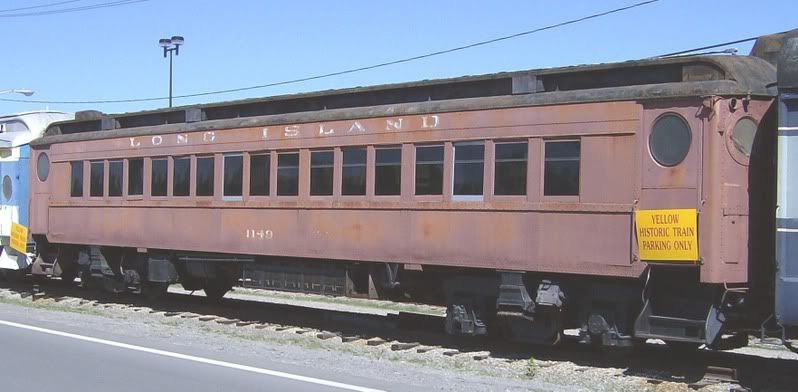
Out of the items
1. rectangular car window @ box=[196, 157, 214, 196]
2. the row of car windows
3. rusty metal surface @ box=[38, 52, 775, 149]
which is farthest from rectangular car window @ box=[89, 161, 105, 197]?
rectangular car window @ box=[196, 157, 214, 196]

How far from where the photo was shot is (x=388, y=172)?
11.8 m

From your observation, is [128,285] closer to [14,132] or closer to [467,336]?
[14,132]

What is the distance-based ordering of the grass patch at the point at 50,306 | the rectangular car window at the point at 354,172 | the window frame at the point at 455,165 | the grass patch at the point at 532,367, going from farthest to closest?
the grass patch at the point at 50,306, the rectangular car window at the point at 354,172, the window frame at the point at 455,165, the grass patch at the point at 532,367

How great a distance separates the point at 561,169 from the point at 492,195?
0.95 metres

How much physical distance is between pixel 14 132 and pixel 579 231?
14.1 meters

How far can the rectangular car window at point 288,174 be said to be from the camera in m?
12.9

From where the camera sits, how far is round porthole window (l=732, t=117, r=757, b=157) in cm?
927

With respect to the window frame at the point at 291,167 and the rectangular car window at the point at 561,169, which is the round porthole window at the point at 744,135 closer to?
the rectangular car window at the point at 561,169

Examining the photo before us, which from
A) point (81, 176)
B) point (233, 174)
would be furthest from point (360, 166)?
point (81, 176)

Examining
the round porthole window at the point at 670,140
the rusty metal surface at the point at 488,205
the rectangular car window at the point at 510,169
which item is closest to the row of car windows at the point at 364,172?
the rectangular car window at the point at 510,169

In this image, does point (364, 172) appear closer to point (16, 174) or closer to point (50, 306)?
point (50, 306)

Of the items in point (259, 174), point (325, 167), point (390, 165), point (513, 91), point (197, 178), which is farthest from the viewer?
point (197, 178)

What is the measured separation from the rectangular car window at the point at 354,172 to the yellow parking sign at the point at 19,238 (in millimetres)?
8970

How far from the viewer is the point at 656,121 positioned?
9.52m
